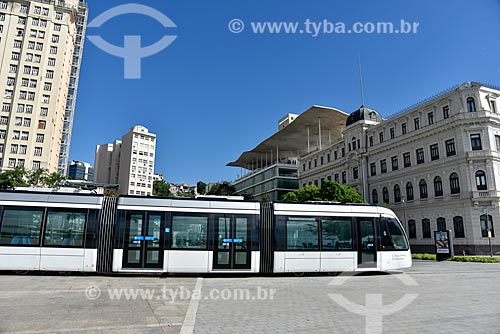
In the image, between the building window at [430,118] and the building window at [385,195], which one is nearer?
the building window at [430,118]

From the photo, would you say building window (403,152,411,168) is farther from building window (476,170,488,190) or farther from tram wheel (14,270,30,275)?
tram wheel (14,270,30,275)

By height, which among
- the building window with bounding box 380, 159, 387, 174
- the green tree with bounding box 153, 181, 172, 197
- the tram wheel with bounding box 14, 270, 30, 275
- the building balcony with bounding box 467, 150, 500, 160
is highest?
the green tree with bounding box 153, 181, 172, 197

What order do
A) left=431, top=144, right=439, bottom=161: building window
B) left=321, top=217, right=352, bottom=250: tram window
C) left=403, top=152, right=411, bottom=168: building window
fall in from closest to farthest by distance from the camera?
left=321, top=217, right=352, bottom=250: tram window < left=431, top=144, right=439, bottom=161: building window < left=403, top=152, right=411, bottom=168: building window

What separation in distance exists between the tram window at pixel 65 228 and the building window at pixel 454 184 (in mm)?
36493

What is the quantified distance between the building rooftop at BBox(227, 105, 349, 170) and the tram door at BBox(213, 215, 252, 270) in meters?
47.4

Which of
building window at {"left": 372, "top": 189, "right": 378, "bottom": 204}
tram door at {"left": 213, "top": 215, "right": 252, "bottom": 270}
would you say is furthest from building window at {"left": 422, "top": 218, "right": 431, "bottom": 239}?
tram door at {"left": 213, "top": 215, "right": 252, "bottom": 270}

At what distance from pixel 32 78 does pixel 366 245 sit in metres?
65.8

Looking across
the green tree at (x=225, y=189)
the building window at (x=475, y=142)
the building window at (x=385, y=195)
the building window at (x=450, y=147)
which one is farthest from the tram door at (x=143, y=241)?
the green tree at (x=225, y=189)

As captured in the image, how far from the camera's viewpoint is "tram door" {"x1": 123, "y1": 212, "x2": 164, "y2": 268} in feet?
45.0

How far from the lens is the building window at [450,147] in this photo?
1513 inches

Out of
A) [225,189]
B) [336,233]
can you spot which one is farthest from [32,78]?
[336,233]

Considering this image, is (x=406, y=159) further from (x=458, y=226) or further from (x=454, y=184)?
(x=458, y=226)

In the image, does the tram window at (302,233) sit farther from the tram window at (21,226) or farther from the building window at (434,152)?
the building window at (434,152)

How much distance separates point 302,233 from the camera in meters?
15.0
